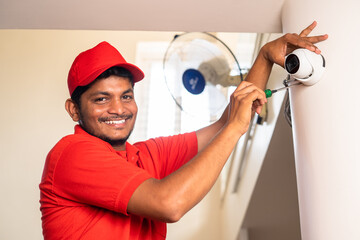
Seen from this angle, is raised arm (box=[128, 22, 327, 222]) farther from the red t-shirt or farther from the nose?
the nose

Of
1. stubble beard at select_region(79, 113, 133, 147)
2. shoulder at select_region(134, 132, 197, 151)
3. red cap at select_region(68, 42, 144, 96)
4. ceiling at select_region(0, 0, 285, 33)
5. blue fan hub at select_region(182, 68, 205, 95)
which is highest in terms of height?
blue fan hub at select_region(182, 68, 205, 95)

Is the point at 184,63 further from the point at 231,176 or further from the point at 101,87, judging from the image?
the point at 231,176

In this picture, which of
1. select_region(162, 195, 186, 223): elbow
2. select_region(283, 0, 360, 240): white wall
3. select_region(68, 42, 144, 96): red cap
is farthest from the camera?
select_region(68, 42, 144, 96): red cap

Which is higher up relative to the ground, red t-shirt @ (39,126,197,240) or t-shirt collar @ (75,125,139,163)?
t-shirt collar @ (75,125,139,163)

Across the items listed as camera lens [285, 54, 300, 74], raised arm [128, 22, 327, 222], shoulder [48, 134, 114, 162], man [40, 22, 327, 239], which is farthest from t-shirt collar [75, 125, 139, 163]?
camera lens [285, 54, 300, 74]

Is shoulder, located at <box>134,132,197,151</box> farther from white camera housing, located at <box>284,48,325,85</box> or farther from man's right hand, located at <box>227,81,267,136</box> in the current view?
white camera housing, located at <box>284,48,325,85</box>

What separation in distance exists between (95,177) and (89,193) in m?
0.05

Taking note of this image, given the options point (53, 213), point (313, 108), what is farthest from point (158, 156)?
point (313, 108)

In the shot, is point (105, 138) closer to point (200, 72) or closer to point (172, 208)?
point (172, 208)

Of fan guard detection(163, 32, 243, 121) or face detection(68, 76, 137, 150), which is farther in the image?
fan guard detection(163, 32, 243, 121)

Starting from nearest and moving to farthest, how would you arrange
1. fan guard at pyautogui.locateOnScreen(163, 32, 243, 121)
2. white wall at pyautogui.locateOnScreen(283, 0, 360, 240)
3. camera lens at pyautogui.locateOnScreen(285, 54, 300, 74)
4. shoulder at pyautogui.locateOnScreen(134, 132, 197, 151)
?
white wall at pyautogui.locateOnScreen(283, 0, 360, 240) < camera lens at pyautogui.locateOnScreen(285, 54, 300, 74) < shoulder at pyautogui.locateOnScreen(134, 132, 197, 151) < fan guard at pyautogui.locateOnScreen(163, 32, 243, 121)

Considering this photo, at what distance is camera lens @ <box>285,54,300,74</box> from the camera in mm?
1287

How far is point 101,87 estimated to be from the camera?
5.46 feet

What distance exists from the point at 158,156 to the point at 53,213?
58 centimetres
